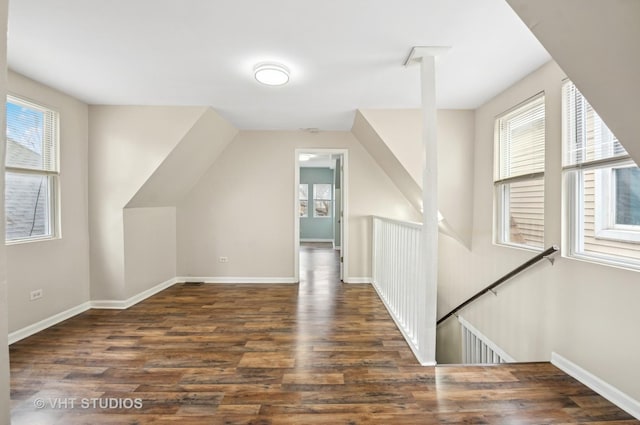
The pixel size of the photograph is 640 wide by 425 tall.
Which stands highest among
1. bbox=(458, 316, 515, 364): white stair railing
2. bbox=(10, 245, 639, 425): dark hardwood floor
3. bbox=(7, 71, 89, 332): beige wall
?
bbox=(7, 71, 89, 332): beige wall

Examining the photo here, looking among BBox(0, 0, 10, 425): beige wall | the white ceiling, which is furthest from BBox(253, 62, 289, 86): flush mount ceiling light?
BBox(0, 0, 10, 425): beige wall

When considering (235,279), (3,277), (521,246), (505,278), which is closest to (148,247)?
(235,279)

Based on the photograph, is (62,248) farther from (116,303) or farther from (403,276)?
(403,276)

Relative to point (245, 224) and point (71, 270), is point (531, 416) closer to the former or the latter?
point (245, 224)

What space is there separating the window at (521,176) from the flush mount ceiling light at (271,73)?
2.18 meters

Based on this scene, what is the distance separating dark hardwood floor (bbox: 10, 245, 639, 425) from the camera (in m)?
1.65

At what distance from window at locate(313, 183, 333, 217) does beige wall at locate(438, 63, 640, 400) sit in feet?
20.9

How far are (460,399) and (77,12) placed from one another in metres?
3.34

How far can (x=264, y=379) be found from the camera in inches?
77.9

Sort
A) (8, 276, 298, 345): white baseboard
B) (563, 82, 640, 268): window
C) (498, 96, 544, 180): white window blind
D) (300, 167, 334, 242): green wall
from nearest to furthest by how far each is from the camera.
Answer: (563, 82, 640, 268): window
(498, 96, 544, 180): white window blind
(8, 276, 298, 345): white baseboard
(300, 167, 334, 242): green wall

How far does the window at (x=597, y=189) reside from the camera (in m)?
1.78

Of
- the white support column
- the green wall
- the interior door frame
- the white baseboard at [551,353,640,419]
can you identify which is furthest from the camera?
the green wall

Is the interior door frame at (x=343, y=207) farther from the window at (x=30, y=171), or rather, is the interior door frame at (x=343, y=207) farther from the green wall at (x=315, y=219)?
the green wall at (x=315, y=219)

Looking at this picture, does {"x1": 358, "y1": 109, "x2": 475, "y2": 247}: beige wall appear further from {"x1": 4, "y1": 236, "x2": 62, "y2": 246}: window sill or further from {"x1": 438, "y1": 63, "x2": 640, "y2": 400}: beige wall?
{"x1": 4, "y1": 236, "x2": 62, "y2": 246}: window sill
